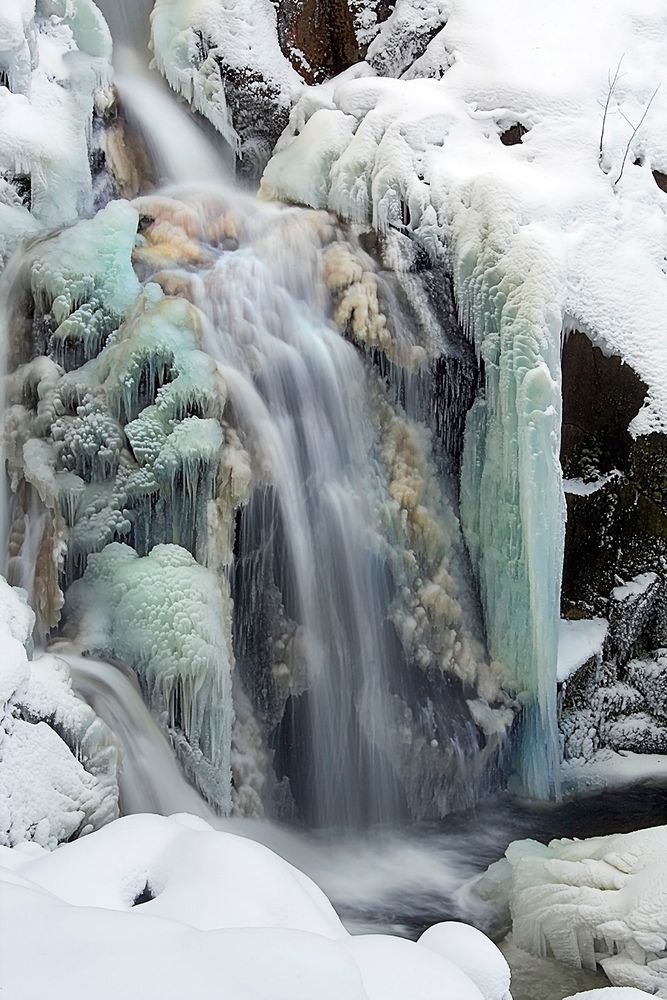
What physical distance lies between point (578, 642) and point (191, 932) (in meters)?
4.66

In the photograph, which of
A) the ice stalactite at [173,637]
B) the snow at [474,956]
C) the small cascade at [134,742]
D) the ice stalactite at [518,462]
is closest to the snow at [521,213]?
the ice stalactite at [518,462]

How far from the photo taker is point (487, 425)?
19.0ft

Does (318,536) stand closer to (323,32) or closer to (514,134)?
(514,134)

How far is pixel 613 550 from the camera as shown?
20.2ft

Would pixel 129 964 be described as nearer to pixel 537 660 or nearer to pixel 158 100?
pixel 537 660

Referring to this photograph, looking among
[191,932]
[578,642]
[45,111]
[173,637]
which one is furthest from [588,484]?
[191,932]

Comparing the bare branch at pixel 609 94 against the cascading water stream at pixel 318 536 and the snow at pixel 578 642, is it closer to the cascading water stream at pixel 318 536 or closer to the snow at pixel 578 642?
the cascading water stream at pixel 318 536

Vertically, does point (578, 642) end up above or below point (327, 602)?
below

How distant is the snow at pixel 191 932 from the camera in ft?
5.29

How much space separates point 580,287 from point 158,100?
337cm

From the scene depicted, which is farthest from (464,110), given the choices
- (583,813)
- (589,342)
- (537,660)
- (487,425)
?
(583,813)

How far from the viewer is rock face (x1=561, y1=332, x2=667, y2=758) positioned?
19.9ft

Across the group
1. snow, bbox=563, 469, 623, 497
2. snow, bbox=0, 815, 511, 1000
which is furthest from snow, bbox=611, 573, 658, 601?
snow, bbox=0, 815, 511, 1000

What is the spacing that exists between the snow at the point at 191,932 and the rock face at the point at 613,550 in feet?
12.3
